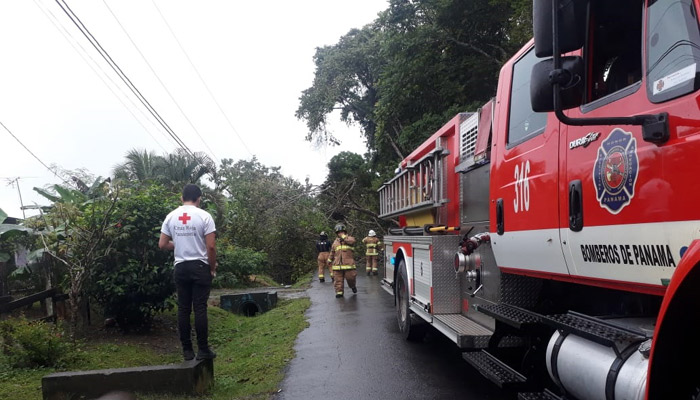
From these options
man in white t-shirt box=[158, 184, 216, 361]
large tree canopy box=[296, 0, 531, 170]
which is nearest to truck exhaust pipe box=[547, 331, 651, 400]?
man in white t-shirt box=[158, 184, 216, 361]

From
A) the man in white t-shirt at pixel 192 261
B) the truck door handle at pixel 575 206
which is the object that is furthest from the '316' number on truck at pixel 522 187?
the man in white t-shirt at pixel 192 261

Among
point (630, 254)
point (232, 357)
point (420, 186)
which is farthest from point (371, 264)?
point (630, 254)

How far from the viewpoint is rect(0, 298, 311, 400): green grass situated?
18.3 ft

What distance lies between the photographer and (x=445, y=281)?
5562 mm

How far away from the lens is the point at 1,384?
5602 mm

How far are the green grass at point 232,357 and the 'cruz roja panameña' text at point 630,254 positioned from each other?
3.57 m

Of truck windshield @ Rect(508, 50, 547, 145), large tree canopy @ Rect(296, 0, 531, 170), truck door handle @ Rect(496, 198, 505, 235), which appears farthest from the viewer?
large tree canopy @ Rect(296, 0, 531, 170)

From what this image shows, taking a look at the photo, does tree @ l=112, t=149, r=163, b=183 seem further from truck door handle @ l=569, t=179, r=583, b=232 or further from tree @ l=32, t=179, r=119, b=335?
truck door handle @ l=569, t=179, r=583, b=232

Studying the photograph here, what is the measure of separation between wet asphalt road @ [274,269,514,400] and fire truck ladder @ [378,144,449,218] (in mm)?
1834

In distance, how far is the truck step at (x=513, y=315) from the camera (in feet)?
12.0

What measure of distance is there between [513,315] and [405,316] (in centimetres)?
369

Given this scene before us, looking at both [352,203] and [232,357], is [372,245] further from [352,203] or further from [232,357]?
[232,357]

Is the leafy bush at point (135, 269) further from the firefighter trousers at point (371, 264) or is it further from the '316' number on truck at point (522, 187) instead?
the firefighter trousers at point (371, 264)

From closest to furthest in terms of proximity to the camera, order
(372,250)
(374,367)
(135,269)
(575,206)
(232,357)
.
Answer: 1. (575,206)
2. (374,367)
3. (232,357)
4. (135,269)
5. (372,250)
